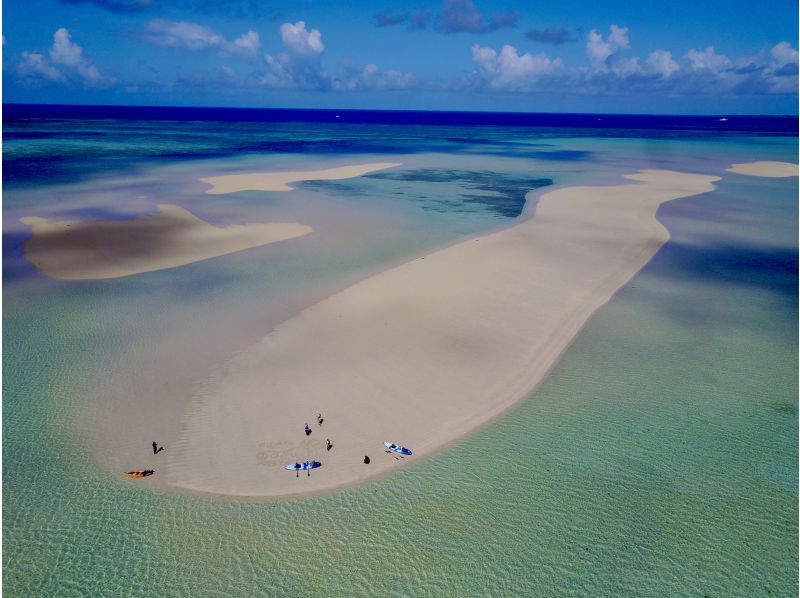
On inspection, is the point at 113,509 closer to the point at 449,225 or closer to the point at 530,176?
the point at 449,225

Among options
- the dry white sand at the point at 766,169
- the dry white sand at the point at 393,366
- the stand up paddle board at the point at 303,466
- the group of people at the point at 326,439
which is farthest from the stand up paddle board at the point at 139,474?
the dry white sand at the point at 766,169

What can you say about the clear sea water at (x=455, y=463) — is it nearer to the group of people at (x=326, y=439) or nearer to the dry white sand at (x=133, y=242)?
the group of people at (x=326, y=439)

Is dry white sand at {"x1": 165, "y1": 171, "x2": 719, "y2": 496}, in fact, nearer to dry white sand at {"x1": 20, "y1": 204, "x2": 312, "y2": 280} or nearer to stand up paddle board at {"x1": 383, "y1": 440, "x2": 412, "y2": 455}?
stand up paddle board at {"x1": 383, "y1": 440, "x2": 412, "y2": 455}

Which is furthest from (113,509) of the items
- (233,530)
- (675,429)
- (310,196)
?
(310,196)

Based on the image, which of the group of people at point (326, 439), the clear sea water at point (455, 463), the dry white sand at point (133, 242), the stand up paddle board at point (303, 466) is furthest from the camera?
the dry white sand at point (133, 242)

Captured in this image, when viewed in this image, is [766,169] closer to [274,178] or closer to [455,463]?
[274,178]
